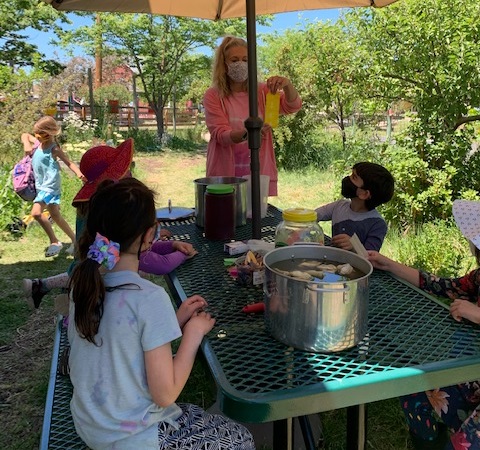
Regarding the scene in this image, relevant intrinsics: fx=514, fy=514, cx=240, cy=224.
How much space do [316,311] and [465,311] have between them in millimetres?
508

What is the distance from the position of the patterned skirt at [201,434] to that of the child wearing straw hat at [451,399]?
0.63 m

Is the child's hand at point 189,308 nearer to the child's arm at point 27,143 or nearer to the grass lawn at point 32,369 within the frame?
the grass lawn at point 32,369

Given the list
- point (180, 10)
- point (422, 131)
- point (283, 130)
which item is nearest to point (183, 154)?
point (283, 130)

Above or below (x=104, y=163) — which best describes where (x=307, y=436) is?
below

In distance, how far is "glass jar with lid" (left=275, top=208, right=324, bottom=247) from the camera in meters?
1.80

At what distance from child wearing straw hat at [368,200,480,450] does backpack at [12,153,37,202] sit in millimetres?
4062

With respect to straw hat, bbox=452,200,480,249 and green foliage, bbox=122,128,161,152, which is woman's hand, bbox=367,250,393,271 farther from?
green foliage, bbox=122,128,161,152

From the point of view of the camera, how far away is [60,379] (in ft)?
6.65

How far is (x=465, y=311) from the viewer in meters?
1.40

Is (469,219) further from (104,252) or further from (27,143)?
(27,143)

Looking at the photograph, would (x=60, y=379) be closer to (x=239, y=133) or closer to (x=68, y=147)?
(x=239, y=133)

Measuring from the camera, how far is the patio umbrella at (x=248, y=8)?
2.09 m

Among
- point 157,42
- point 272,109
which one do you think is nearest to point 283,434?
point 272,109

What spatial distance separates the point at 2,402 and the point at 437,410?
6.70 ft
